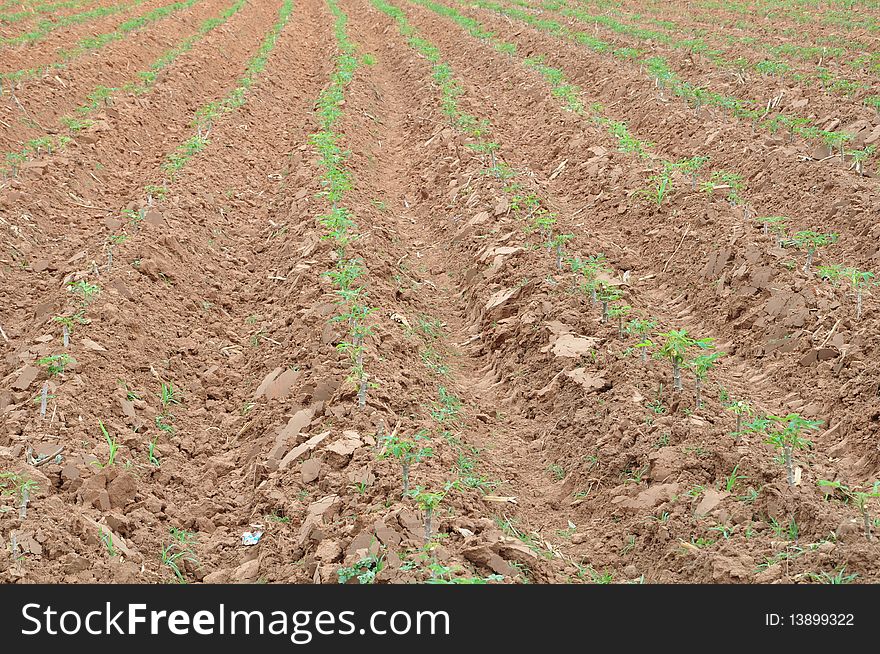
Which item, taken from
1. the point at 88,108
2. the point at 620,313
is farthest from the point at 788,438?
the point at 88,108

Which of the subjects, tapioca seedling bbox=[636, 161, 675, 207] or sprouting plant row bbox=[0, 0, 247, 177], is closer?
tapioca seedling bbox=[636, 161, 675, 207]

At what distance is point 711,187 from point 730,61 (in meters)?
6.30

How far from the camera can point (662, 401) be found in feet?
17.1

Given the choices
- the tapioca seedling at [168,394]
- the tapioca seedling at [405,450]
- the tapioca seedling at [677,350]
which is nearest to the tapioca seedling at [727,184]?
the tapioca seedling at [677,350]

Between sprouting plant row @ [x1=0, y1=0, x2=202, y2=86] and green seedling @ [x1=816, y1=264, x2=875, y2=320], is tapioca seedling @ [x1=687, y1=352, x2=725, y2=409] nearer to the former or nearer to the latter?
green seedling @ [x1=816, y1=264, x2=875, y2=320]

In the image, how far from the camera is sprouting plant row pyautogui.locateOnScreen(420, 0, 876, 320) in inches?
255

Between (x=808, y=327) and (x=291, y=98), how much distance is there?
381 inches

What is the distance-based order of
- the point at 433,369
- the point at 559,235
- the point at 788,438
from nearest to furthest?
the point at 788,438 < the point at 433,369 < the point at 559,235

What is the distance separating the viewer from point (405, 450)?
461 centimetres

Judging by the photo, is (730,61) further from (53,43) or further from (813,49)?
(53,43)

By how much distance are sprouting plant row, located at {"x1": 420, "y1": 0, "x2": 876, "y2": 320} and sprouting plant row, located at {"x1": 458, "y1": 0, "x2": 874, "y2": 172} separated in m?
1.14

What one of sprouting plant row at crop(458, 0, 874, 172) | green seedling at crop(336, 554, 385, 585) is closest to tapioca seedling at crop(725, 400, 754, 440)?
green seedling at crop(336, 554, 385, 585)

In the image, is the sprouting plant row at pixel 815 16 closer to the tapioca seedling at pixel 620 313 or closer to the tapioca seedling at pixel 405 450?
the tapioca seedling at pixel 620 313

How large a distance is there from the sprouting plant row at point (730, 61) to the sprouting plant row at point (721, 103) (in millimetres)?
833
